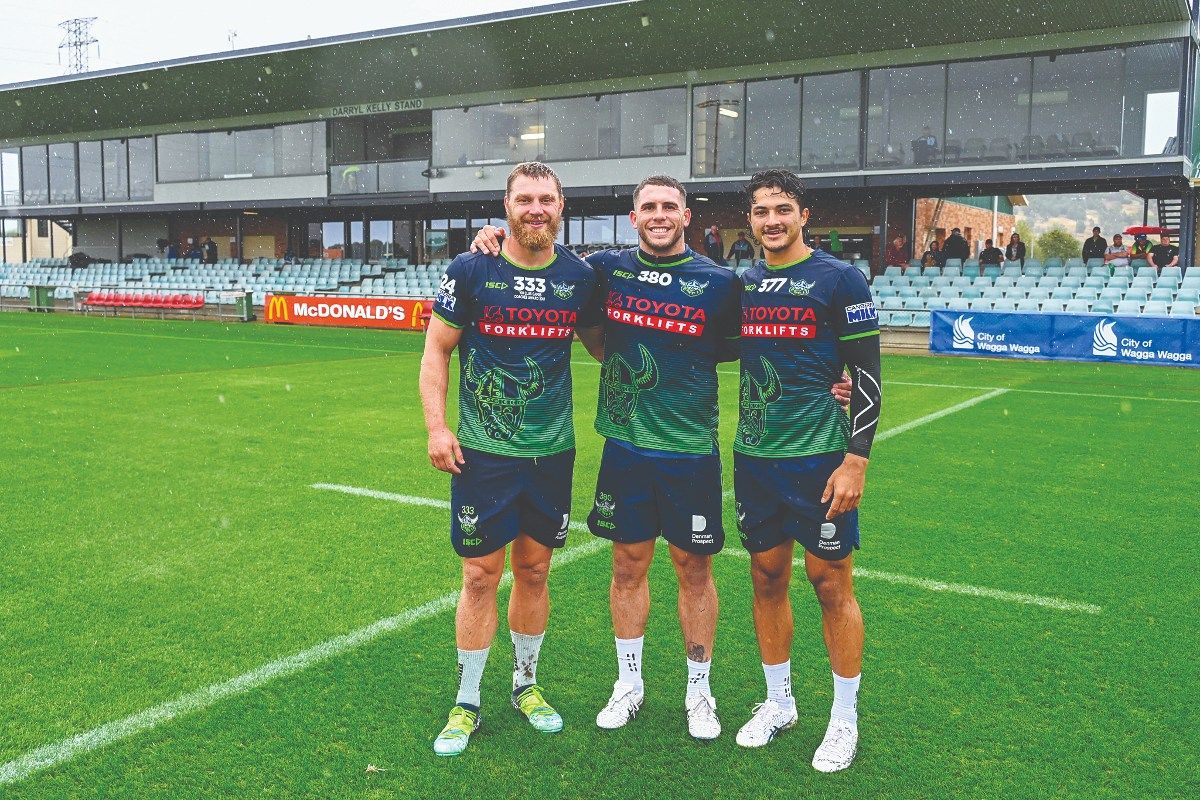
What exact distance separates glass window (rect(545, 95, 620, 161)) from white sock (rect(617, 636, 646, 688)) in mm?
28329

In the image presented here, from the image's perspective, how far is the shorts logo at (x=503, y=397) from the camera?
12.8 ft

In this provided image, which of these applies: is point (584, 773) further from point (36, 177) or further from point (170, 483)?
point (36, 177)

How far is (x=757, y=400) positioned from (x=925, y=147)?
24277 millimetres

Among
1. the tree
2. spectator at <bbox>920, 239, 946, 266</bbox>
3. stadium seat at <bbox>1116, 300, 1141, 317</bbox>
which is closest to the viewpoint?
stadium seat at <bbox>1116, 300, 1141, 317</bbox>

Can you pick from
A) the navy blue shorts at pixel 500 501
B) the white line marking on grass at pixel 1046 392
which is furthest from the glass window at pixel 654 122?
the navy blue shorts at pixel 500 501

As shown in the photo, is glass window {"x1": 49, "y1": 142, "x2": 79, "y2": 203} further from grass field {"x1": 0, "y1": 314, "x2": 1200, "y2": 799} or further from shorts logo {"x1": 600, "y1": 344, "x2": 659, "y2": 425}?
shorts logo {"x1": 600, "y1": 344, "x2": 659, "y2": 425}

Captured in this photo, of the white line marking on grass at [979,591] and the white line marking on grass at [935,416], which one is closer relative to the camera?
the white line marking on grass at [979,591]

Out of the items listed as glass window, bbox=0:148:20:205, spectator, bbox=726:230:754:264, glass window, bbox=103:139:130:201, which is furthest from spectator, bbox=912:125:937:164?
glass window, bbox=0:148:20:205

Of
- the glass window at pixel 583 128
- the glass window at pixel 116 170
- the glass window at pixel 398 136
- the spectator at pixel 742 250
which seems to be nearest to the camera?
the spectator at pixel 742 250

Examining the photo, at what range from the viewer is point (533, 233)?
3797mm

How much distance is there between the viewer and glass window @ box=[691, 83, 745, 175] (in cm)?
2852

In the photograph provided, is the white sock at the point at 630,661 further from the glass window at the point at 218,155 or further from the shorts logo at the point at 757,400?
the glass window at the point at 218,155

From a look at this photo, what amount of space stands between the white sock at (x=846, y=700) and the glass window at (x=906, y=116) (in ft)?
79.7

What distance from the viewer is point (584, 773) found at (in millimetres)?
3559
